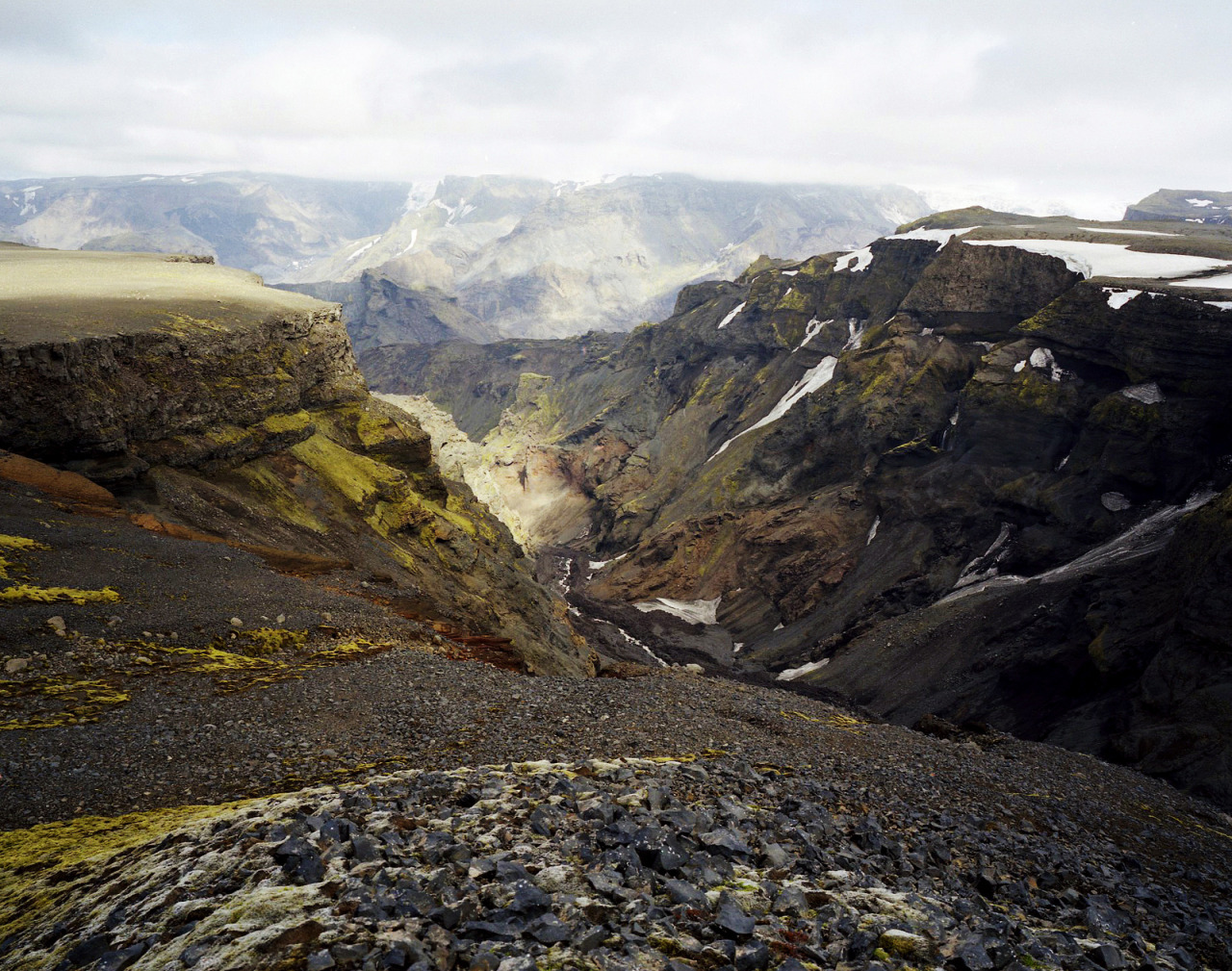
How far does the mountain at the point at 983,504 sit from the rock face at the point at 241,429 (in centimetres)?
2735

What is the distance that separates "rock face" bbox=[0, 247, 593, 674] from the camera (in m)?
26.8

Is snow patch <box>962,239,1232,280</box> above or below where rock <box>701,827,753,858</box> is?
above

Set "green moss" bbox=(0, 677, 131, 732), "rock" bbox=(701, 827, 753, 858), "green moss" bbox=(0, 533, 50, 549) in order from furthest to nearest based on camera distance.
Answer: "green moss" bbox=(0, 533, 50, 549) < "green moss" bbox=(0, 677, 131, 732) < "rock" bbox=(701, 827, 753, 858)

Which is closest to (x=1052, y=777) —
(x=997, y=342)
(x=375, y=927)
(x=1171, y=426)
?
(x=375, y=927)

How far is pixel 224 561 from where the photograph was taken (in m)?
22.6

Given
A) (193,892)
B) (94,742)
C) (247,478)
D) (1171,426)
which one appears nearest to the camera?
(193,892)

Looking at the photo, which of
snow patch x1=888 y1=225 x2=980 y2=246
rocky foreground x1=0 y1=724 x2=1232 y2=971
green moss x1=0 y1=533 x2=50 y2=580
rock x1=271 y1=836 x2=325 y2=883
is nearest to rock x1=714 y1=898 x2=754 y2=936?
Result: rocky foreground x1=0 y1=724 x2=1232 y2=971

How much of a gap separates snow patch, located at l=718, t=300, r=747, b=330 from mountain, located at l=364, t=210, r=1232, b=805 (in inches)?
645

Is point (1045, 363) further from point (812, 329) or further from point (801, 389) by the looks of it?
point (812, 329)

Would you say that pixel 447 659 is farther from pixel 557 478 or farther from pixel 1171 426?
pixel 557 478

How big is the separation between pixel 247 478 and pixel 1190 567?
49.7 meters

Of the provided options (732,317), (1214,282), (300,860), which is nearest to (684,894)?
(300,860)

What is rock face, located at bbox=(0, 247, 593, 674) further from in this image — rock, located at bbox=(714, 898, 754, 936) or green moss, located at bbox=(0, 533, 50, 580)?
rock, located at bbox=(714, 898, 754, 936)

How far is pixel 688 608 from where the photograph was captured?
8819cm
